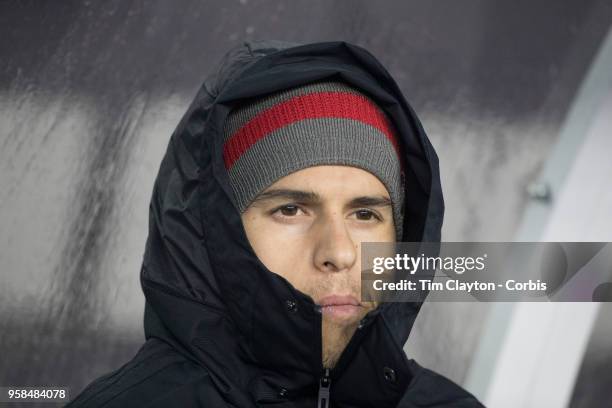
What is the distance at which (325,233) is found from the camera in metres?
1.51

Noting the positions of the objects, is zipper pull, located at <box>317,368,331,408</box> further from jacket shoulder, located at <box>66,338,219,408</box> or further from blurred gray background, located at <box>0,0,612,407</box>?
blurred gray background, located at <box>0,0,612,407</box>

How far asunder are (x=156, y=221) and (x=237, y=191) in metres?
0.14

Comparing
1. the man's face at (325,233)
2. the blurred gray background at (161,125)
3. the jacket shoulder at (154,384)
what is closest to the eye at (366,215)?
the man's face at (325,233)

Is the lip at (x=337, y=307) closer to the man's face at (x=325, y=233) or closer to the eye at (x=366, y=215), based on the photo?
the man's face at (x=325, y=233)

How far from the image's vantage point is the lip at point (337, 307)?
4.87ft

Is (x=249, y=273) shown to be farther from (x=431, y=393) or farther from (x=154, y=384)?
(x=431, y=393)

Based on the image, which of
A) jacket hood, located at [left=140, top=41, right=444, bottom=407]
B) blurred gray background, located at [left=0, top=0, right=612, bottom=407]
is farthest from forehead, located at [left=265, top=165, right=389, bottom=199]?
blurred gray background, located at [left=0, top=0, right=612, bottom=407]

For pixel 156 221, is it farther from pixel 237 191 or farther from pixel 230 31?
pixel 230 31

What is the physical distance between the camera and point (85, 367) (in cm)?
215

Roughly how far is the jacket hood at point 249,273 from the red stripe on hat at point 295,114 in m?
0.03

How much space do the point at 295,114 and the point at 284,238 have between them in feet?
0.68

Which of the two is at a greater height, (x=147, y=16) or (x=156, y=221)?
(x=147, y=16)

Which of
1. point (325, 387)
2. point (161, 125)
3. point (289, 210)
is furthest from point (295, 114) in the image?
point (161, 125)

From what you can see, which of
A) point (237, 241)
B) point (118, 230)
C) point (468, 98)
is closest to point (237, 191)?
point (237, 241)
